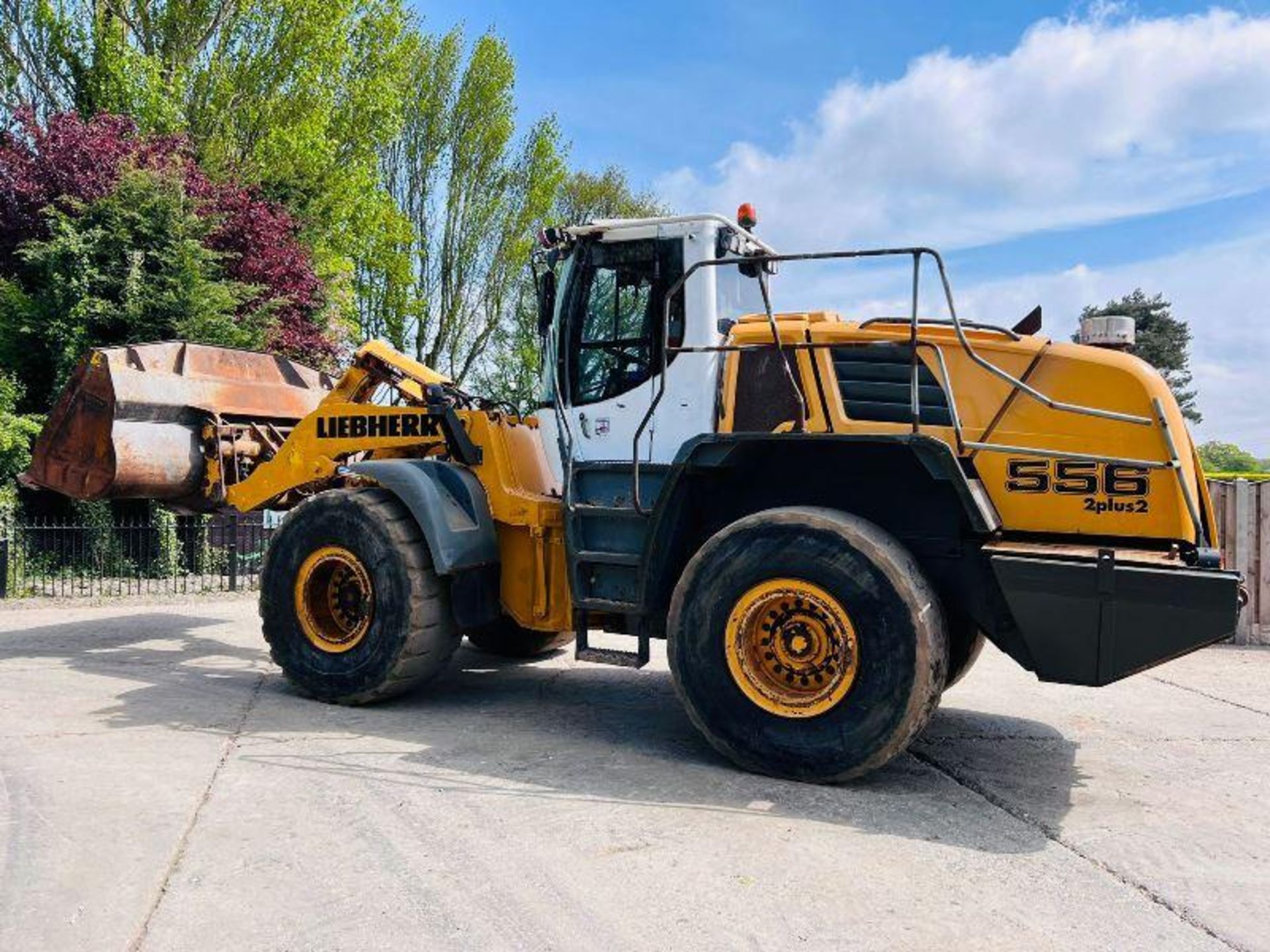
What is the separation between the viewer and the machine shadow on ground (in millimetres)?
4469

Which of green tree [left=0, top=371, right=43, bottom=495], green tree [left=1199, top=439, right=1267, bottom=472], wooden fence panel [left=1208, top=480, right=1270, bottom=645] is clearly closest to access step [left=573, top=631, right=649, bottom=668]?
wooden fence panel [left=1208, top=480, right=1270, bottom=645]

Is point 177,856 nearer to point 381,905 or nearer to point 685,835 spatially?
point 381,905

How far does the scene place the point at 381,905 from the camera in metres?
3.38

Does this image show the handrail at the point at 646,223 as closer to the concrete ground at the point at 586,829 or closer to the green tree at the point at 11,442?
the concrete ground at the point at 586,829

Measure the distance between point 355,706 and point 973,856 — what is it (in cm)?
380

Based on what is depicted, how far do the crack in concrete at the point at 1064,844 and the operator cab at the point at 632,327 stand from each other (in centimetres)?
214

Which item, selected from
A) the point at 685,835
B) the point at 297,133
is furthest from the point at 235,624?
the point at 297,133

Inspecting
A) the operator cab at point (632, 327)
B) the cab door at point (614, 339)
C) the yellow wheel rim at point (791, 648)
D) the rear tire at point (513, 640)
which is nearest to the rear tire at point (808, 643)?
the yellow wheel rim at point (791, 648)

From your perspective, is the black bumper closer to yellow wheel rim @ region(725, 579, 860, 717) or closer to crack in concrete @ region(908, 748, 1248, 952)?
crack in concrete @ region(908, 748, 1248, 952)

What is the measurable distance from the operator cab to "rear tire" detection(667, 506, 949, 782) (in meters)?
0.98

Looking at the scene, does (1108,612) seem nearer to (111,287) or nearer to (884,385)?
(884,385)

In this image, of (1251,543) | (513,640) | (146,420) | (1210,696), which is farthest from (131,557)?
(1251,543)

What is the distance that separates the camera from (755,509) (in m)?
5.50

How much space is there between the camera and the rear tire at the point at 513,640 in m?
7.83
